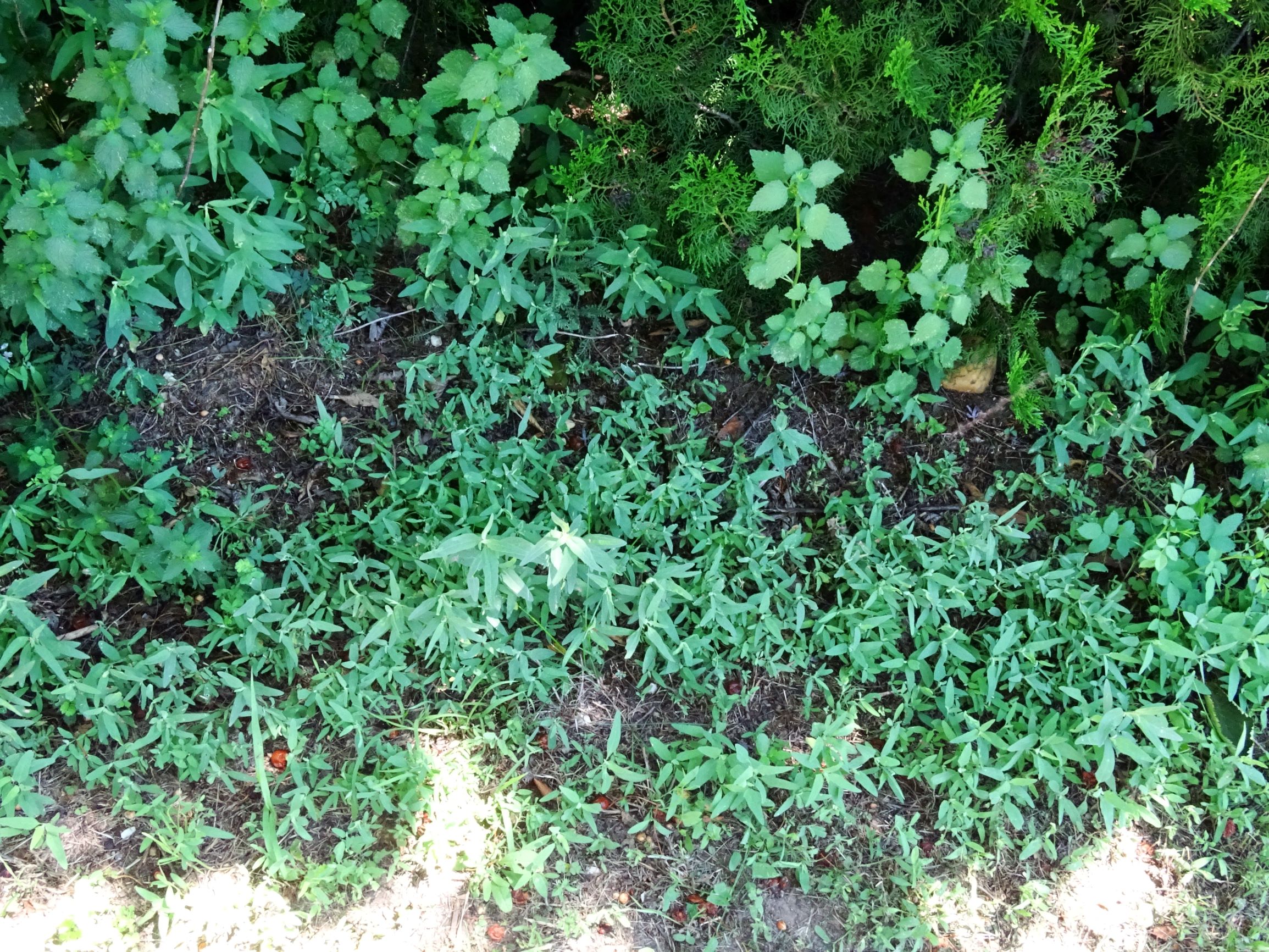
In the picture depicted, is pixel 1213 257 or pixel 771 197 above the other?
pixel 1213 257

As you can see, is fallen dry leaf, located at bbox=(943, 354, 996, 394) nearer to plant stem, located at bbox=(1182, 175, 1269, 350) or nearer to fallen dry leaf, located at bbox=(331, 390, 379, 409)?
plant stem, located at bbox=(1182, 175, 1269, 350)

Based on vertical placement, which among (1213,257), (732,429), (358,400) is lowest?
(358,400)

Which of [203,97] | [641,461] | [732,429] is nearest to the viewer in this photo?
[203,97]

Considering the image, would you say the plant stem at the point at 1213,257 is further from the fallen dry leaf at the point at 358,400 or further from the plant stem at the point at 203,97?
the plant stem at the point at 203,97

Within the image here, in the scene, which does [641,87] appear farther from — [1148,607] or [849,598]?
[1148,607]

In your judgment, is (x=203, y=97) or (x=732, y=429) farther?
(x=732, y=429)

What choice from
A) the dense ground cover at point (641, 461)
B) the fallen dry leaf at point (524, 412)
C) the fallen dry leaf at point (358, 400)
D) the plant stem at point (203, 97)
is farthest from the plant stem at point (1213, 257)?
the plant stem at point (203, 97)

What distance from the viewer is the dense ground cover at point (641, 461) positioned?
2471 mm

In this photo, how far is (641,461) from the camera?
2.91 meters

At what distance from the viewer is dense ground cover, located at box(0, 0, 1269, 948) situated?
97.3 inches

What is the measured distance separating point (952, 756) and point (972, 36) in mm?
2071

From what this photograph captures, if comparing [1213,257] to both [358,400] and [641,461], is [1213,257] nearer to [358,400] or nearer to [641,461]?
[641,461]

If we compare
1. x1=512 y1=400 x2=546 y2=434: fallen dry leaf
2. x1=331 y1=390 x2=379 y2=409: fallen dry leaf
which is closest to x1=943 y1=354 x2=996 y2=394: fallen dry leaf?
x1=512 y1=400 x2=546 y2=434: fallen dry leaf

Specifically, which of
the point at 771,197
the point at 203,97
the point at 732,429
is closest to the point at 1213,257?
the point at 771,197
